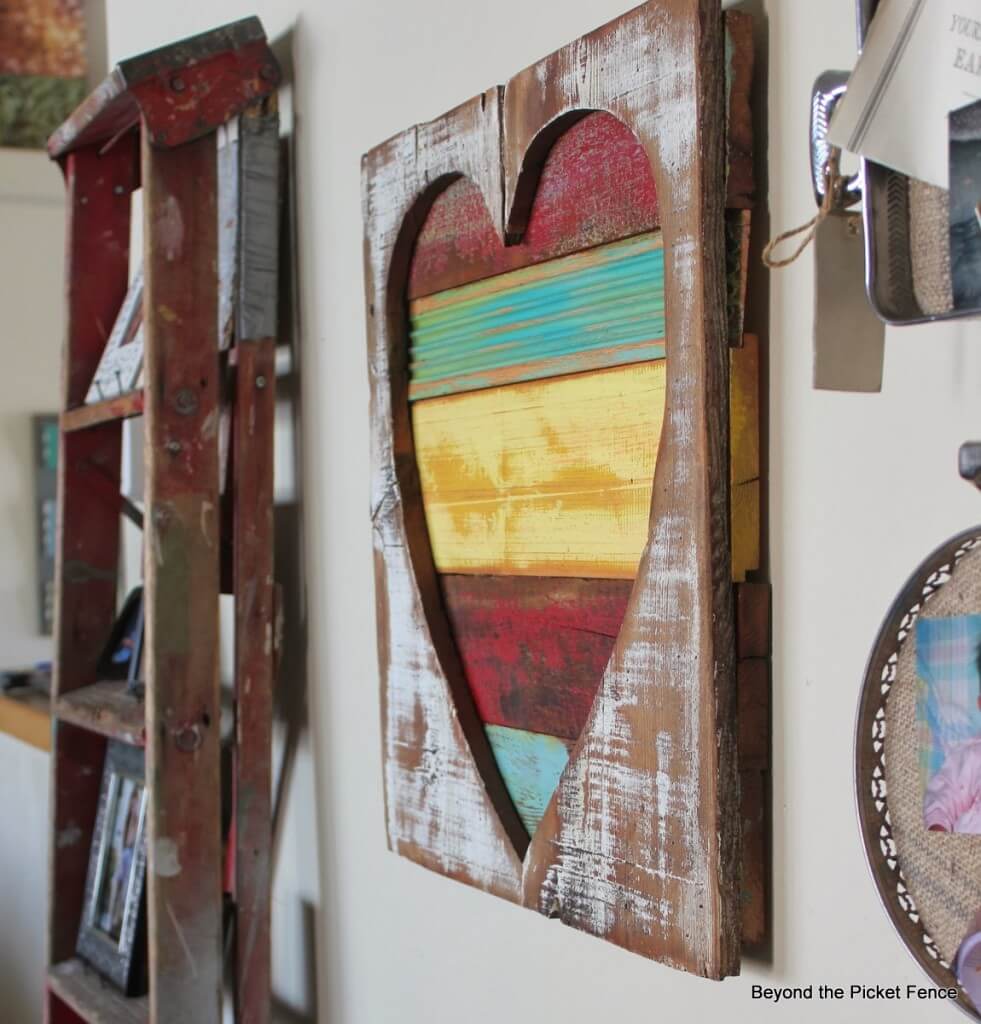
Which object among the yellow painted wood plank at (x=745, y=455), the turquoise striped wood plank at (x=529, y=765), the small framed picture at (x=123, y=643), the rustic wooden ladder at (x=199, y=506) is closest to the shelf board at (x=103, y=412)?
the rustic wooden ladder at (x=199, y=506)

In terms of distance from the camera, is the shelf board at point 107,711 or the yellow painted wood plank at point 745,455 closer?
the yellow painted wood plank at point 745,455

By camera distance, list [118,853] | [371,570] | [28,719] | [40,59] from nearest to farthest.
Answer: [371,570], [118,853], [28,719], [40,59]

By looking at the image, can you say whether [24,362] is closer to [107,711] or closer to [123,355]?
[123,355]

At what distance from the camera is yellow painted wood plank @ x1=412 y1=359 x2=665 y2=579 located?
3.10ft

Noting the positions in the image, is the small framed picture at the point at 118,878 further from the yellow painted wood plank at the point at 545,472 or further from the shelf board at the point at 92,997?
the yellow painted wood plank at the point at 545,472

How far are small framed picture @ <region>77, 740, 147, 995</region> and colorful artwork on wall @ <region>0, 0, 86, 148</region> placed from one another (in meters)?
2.32

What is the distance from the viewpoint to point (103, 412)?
1499 millimetres

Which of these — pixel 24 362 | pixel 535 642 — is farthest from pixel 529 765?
pixel 24 362

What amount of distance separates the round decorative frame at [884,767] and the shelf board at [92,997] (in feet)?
3.21

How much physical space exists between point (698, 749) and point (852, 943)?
0.16 metres

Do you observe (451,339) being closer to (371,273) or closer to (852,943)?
(371,273)

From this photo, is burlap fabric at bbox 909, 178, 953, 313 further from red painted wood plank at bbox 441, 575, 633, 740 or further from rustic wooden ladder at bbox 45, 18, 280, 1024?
rustic wooden ladder at bbox 45, 18, 280, 1024

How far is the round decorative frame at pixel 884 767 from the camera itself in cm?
71

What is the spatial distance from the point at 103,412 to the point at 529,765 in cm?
73
